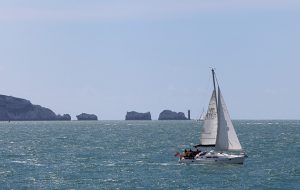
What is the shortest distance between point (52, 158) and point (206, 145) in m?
22.4

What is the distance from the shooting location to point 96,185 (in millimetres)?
55906

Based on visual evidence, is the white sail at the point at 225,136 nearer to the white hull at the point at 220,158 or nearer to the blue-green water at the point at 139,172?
the white hull at the point at 220,158

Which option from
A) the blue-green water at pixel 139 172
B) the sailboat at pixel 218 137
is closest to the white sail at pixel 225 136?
the sailboat at pixel 218 137

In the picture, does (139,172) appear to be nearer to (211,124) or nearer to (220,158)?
(220,158)

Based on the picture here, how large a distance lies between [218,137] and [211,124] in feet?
5.89

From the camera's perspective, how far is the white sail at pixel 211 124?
73.5m

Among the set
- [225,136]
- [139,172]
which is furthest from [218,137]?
[139,172]

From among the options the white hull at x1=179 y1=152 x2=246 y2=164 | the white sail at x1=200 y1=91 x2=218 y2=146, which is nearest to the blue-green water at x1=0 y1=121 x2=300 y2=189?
the white hull at x1=179 y1=152 x2=246 y2=164

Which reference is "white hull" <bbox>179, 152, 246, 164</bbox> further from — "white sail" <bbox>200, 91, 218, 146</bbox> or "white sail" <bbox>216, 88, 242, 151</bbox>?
"white sail" <bbox>200, 91, 218, 146</bbox>

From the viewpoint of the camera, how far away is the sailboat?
2847 inches

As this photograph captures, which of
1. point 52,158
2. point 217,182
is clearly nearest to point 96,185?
point 217,182

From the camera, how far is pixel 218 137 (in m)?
72.8

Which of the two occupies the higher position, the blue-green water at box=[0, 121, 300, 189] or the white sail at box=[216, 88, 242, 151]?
the white sail at box=[216, 88, 242, 151]

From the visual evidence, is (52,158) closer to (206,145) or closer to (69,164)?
(69,164)
